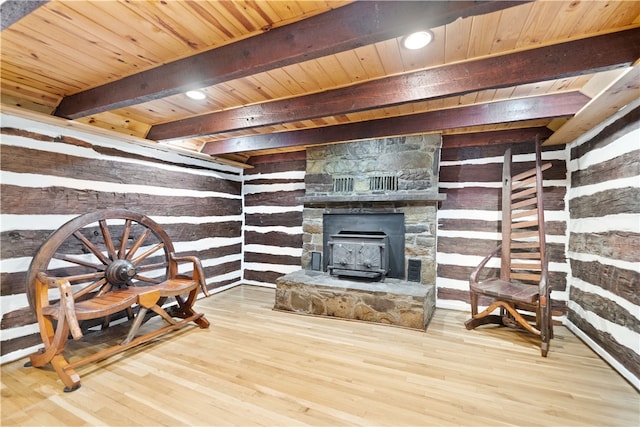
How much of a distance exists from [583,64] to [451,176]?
6.58 ft

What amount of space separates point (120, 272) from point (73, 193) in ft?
2.89

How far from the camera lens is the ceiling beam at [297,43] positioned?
1.19 metres

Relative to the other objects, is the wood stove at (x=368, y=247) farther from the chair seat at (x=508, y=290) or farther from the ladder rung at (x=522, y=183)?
the ladder rung at (x=522, y=183)

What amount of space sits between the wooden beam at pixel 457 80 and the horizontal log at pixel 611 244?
4.24ft

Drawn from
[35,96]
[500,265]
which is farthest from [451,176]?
[35,96]

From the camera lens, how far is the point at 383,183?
3564 millimetres

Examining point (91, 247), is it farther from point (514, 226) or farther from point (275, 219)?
point (514, 226)

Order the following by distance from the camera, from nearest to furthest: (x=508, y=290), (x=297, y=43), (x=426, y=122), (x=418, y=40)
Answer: (x=297, y=43)
(x=418, y=40)
(x=508, y=290)
(x=426, y=122)

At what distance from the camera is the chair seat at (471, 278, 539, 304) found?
246cm

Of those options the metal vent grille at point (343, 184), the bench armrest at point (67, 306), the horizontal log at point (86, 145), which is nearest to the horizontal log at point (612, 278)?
the metal vent grille at point (343, 184)

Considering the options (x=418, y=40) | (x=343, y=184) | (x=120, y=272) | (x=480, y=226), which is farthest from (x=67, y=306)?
(x=480, y=226)

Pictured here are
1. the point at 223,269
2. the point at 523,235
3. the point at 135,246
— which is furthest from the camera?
the point at 223,269

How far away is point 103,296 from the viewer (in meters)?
2.44

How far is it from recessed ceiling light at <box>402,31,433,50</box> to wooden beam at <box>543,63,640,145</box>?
3.75 ft
